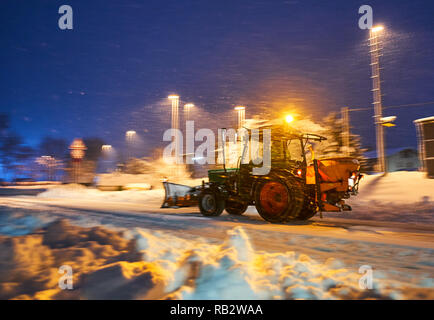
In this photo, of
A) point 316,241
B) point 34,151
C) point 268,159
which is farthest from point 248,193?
point 34,151

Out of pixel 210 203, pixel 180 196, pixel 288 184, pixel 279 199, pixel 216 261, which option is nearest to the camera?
pixel 216 261

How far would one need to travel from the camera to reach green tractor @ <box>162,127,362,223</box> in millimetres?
7062

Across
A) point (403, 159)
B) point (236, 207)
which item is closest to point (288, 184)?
point (236, 207)

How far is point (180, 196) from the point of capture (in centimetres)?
1051

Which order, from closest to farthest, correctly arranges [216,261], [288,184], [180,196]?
[216,261]
[288,184]
[180,196]

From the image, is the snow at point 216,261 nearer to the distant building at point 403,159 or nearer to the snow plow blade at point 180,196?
the snow plow blade at point 180,196

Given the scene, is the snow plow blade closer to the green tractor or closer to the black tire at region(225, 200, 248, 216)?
the green tractor

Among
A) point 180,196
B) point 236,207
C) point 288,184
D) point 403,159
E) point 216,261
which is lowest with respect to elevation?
point 216,261

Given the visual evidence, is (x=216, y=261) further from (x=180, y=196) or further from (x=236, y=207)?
(x=180, y=196)

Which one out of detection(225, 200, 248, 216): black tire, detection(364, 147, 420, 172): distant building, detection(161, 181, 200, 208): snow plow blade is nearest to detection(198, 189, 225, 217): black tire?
detection(225, 200, 248, 216): black tire

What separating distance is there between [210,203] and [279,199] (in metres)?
2.58

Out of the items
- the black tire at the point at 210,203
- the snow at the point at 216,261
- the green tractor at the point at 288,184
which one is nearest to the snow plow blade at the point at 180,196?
the black tire at the point at 210,203

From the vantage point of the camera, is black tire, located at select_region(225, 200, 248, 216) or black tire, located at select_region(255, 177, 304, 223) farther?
black tire, located at select_region(225, 200, 248, 216)

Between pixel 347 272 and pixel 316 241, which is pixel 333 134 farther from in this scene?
pixel 347 272
